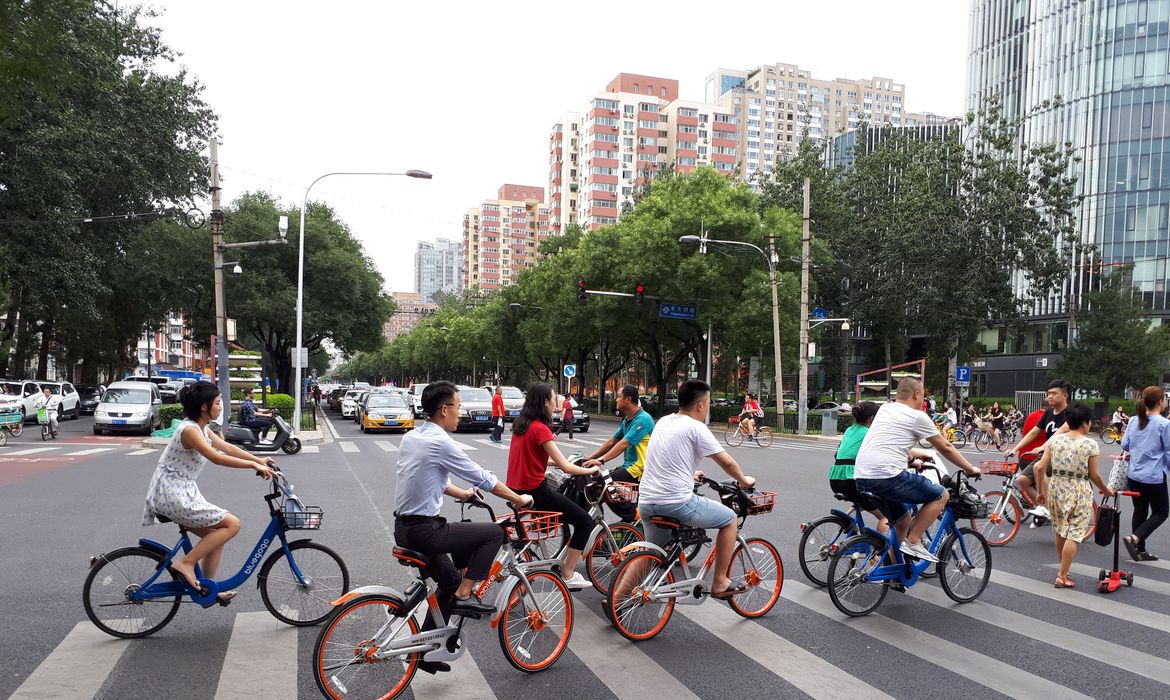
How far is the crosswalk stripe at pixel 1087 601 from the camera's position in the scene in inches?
247

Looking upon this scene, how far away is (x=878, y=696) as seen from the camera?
4.64m

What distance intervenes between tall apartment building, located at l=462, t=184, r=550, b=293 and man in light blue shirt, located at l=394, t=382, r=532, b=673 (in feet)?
478

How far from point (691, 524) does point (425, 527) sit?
190 centimetres

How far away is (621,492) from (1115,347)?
38.8 m

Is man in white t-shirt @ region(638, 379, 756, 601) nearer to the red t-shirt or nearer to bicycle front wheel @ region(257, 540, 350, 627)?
the red t-shirt

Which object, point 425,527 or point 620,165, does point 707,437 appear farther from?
point 620,165

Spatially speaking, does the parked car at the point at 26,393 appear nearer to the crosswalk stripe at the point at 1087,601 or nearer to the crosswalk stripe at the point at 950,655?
the crosswalk stripe at the point at 950,655

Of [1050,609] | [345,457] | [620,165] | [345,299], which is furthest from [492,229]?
[1050,609]

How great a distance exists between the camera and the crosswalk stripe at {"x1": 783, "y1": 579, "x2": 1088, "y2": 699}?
479 centimetres

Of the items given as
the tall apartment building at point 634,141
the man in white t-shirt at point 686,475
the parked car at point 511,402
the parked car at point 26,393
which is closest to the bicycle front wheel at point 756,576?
the man in white t-shirt at point 686,475

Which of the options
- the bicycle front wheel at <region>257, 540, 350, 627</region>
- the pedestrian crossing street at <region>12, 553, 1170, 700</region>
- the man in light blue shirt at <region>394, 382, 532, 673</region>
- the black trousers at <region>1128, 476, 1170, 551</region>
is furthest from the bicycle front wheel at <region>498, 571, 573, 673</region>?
the black trousers at <region>1128, 476, 1170, 551</region>

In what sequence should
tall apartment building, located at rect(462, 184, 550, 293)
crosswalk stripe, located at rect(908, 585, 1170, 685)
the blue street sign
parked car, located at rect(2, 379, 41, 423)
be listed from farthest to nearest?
tall apartment building, located at rect(462, 184, 550, 293), the blue street sign, parked car, located at rect(2, 379, 41, 423), crosswalk stripe, located at rect(908, 585, 1170, 685)

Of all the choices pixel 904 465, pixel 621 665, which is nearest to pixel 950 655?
pixel 904 465

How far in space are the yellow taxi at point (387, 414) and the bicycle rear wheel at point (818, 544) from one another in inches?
921
